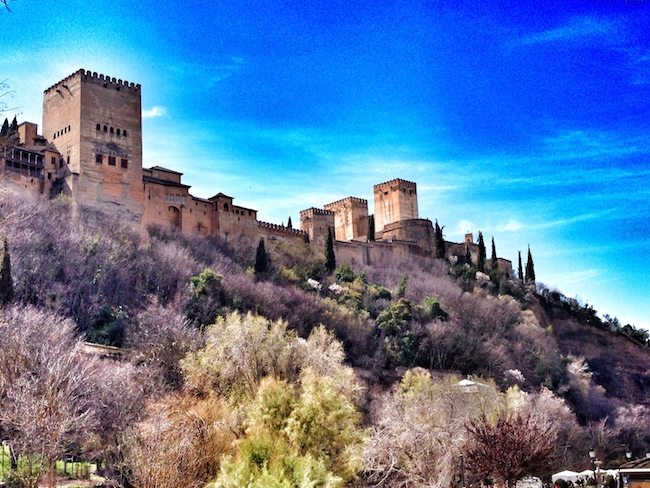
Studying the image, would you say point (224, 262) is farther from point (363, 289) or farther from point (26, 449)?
point (26, 449)

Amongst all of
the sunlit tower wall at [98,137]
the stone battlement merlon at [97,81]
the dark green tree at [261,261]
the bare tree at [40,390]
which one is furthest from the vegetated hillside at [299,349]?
the stone battlement merlon at [97,81]

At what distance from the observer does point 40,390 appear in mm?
29984

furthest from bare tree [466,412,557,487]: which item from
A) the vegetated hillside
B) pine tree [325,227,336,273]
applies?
pine tree [325,227,336,273]

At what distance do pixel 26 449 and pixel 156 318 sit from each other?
74.4 ft

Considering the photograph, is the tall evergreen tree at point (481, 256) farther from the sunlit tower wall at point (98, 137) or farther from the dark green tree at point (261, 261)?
the sunlit tower wall at point (98, 137)

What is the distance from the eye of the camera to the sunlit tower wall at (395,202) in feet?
343

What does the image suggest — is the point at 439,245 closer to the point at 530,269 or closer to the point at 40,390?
the point at 530,269

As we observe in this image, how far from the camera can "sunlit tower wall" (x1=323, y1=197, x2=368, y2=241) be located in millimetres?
98938

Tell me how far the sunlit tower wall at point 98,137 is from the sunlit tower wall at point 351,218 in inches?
1463

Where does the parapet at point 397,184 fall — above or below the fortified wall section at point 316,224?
above

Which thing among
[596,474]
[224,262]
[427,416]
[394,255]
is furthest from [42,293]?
[394,255]

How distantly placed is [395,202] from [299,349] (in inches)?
2714

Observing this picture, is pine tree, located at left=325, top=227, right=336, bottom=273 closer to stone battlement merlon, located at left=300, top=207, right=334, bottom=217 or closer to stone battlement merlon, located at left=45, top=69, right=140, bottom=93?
stone battlement merlon, located at left=300, top=207, right=334, bottom=217

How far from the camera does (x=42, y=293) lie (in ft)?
158
